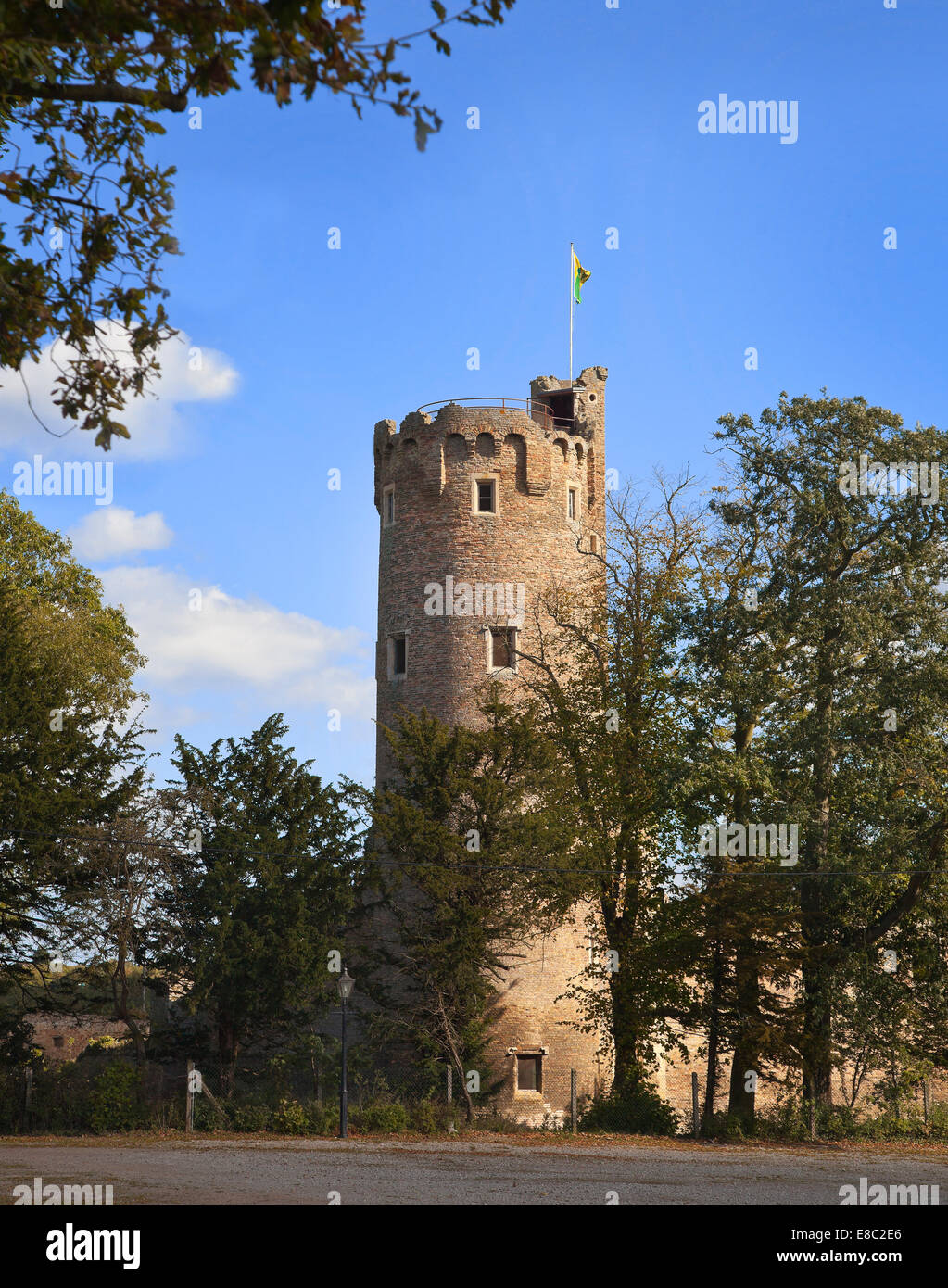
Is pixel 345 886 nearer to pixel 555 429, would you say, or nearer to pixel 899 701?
pixel 899 701

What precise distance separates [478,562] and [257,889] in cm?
1282

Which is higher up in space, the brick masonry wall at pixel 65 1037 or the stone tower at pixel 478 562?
the stone tower at pixel 478 562

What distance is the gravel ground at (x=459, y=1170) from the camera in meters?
17.1

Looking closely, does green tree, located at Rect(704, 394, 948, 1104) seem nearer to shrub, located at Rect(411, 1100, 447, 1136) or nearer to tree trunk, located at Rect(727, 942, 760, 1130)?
tree trunk, located at Rect(727, 942, 760, 1130)

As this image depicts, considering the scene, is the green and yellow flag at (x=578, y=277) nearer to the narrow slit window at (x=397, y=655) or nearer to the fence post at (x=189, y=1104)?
the narrow slit window at (x=397, y=655)

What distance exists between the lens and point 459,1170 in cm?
2086

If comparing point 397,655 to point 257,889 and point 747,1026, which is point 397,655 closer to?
point 257,889

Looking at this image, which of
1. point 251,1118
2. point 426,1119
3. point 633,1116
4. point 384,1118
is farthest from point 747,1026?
Answer: point 251,1118

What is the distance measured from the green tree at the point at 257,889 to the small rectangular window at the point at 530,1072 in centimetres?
753

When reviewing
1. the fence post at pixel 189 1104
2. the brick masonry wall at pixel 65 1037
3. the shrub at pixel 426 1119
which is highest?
the fence post at pixel 189 1104

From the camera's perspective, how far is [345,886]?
2966cm

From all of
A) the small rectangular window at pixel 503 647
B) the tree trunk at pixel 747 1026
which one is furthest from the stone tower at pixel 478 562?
the tree trunk at pixel 747 1026

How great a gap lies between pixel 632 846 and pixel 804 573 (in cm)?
746

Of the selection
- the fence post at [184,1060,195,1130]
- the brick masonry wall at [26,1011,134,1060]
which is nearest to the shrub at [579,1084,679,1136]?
the fence post at [184,1060,195,1130]
